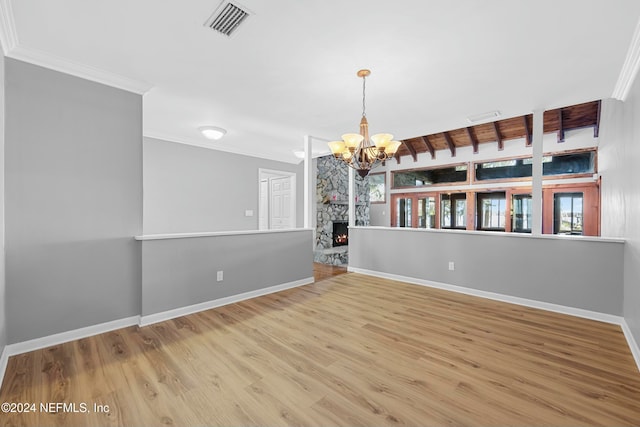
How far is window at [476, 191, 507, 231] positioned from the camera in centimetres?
741

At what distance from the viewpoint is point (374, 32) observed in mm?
2154

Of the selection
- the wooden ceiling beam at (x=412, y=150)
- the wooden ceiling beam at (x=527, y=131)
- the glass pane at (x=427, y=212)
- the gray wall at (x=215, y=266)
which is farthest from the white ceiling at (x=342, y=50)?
the glass pane at (x=427, y=212)

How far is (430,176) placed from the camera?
8.63 m

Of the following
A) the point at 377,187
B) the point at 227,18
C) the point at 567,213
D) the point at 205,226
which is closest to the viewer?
the point at 227,18

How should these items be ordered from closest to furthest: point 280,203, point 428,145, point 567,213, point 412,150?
point 567,213, point 280,203, point 428,145, point 412,150

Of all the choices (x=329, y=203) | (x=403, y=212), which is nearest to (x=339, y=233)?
(x=329, y=203)

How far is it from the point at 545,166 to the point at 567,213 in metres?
1.18

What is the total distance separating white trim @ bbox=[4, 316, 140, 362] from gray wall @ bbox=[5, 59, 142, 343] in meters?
0.04

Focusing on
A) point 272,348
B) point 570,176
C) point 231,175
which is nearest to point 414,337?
point 272,348

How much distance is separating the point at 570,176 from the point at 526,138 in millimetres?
1237

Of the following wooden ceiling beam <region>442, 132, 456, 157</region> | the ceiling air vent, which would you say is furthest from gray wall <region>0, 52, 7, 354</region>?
wooden ceiling beam <region>442, 132, 456, 157</region>

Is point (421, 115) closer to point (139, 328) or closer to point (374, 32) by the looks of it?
point (374, 32)

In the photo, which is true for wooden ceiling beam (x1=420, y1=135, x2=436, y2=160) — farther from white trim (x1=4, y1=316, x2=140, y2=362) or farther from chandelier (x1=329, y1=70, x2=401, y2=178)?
white trim (x1=4, y1=316, x2=140, y2=362)

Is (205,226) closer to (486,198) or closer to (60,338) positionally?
(60,338)
